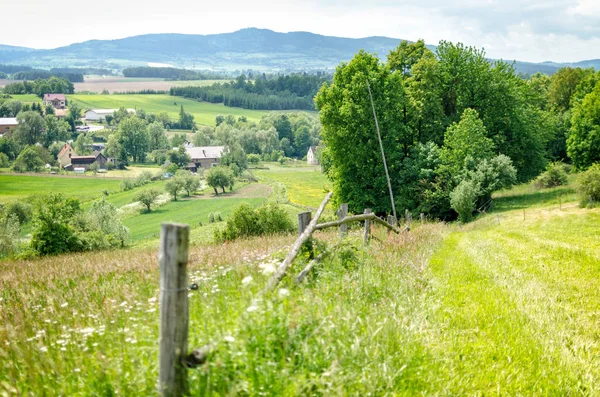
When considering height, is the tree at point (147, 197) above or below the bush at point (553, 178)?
below

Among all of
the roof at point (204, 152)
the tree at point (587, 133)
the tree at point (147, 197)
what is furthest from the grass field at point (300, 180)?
the tree at point (587, 133)

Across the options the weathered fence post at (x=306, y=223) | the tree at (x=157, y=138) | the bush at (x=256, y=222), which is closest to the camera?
the weathered fence post at (x=306, y=223)

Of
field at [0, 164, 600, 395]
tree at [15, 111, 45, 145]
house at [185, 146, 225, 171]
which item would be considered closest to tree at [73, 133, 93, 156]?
tree at [15, 111, 45, 145]

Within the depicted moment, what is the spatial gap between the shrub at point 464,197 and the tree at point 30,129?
144m

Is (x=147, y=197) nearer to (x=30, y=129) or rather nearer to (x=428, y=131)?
(x=428, y=131)

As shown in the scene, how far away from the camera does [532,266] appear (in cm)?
1142

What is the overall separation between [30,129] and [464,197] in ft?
493

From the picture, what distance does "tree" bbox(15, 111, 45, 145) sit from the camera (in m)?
149

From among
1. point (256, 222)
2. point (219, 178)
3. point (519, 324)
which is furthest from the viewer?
point (219, 178)

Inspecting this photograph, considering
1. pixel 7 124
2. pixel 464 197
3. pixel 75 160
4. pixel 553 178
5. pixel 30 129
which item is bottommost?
pixel 75 160

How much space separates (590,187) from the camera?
37312mm

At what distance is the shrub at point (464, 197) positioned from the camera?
38.5 m

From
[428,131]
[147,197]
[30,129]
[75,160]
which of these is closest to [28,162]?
[75,160]

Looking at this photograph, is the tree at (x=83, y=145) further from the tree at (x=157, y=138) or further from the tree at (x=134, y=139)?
the tree at (x=157, y=138)
